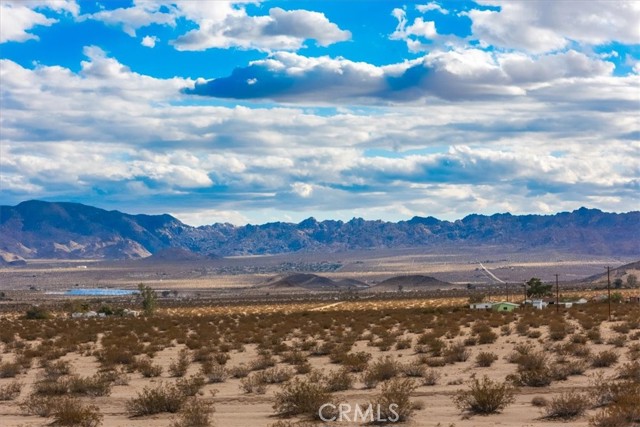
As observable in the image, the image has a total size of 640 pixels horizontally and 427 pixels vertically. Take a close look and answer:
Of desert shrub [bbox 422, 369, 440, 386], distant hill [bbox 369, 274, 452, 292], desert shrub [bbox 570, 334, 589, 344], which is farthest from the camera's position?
distant hill [bbox 369, 274, 452, 292]

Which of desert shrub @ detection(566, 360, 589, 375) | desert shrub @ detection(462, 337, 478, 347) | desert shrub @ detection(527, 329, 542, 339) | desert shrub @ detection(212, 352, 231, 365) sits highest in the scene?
desert shrub @ detection(566, 360, 589, 375)

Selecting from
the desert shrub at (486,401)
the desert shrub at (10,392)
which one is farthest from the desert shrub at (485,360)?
the desert shrub at (10,392)

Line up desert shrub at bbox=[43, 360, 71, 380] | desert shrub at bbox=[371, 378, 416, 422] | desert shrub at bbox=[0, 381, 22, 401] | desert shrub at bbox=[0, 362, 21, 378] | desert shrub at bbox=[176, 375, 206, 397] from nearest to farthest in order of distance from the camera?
desert shrub at bbox=[371, 378, 416, 422]
desert shrub at bbox=[176, 375, 206, 397]
desert shrub at bbox=[0, 381, 22, 401]
desert shrub at bbox=[43, 360, 71, 380]
desert shrub at bbox=[0, 362, 21, 378]

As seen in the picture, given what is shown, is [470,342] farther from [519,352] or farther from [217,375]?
[217,375]

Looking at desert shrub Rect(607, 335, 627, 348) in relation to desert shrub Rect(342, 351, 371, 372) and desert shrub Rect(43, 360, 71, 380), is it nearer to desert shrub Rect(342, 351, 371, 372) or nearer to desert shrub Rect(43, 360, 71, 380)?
desert shrub Rect(342, 351, 371, 372)

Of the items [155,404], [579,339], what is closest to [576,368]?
[579,339]

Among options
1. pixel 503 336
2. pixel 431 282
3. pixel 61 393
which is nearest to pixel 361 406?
pixel 61 393

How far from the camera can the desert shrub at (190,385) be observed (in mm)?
25609

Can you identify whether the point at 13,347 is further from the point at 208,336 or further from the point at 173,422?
the point at 173,422

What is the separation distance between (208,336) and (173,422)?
27410 millimetres

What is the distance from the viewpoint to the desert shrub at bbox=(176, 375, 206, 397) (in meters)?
25.6

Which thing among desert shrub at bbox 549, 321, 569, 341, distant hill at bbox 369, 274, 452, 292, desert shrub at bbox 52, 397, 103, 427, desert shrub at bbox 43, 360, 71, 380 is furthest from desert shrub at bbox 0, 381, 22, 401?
distant hill at bbox 369, 274, 452, 292

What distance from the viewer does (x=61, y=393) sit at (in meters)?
26.5

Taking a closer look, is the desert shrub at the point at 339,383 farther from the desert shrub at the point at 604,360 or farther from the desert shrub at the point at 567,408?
the desert shrub at the point at 604,360
